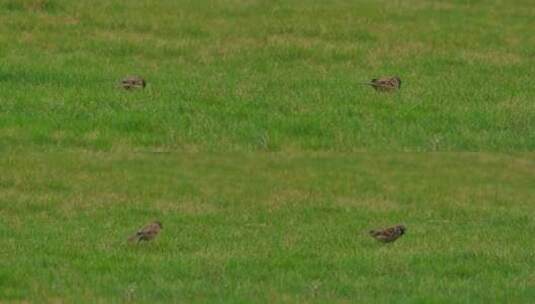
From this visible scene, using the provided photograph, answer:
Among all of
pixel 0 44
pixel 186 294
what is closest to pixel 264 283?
pixel 186 294

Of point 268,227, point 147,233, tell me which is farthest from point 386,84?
point 147,233

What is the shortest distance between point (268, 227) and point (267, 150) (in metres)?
5.09

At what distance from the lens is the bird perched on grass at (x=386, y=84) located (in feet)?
93.8

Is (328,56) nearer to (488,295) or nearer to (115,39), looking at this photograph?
(115,39)

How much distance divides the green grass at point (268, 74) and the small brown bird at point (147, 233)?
20.4 ft

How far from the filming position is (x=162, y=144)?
24875mm

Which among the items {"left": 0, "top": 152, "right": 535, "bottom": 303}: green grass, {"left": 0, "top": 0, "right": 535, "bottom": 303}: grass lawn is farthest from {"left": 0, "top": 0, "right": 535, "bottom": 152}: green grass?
{"left": 0, "top": 152, "right": 535, "bottom": 303}: green grass

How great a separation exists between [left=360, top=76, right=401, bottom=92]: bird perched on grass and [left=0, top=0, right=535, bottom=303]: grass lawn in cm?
20

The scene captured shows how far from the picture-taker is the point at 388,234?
1884 centimetres

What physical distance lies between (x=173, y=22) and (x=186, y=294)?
18951 millimetres

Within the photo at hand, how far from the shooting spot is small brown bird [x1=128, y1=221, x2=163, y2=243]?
18.2m

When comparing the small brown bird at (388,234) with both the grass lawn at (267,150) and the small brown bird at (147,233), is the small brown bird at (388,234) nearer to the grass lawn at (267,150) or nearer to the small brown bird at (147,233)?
the grass lawn at (267,150)

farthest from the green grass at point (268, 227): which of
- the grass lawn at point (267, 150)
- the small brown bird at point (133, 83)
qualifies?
the small brown bird at point (133, 83)

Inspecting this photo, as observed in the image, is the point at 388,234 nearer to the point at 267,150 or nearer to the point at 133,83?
the point at 267,150
